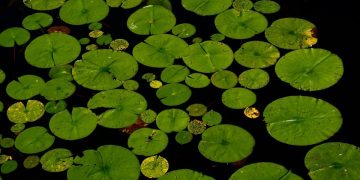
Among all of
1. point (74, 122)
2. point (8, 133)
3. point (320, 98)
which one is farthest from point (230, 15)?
point (8, 133)

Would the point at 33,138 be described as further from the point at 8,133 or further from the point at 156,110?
the point at 156,110

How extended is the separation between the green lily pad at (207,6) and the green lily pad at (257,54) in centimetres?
24

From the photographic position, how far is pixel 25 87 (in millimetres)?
2086

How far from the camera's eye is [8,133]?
1.96m

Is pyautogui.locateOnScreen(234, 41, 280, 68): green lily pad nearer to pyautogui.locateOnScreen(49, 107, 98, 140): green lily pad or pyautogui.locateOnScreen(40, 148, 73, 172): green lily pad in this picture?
pyautogui.locateOnScreen(49, 107, 98, 140): green lily pad

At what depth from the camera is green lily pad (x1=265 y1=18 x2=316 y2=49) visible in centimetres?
215

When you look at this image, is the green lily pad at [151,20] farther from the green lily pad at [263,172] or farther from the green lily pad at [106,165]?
the green lily pad at [263,172]

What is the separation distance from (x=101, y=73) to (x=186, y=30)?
0.38 m

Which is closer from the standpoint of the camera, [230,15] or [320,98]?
Answer: [320,98]

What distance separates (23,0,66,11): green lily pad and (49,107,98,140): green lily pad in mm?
618

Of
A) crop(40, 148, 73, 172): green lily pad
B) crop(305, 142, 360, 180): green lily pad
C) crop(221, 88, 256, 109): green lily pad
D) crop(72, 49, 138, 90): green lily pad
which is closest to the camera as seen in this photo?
crop(305, 142, 360, 180): green lily pad

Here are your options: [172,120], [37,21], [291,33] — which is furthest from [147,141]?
[37,21]

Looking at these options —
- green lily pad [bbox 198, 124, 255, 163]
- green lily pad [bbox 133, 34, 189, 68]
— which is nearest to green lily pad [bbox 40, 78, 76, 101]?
green lily pad [bbox 133, 34, 189, 68]

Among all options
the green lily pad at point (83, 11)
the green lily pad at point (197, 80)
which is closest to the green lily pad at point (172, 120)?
the green lily pad at point (197, 80)
